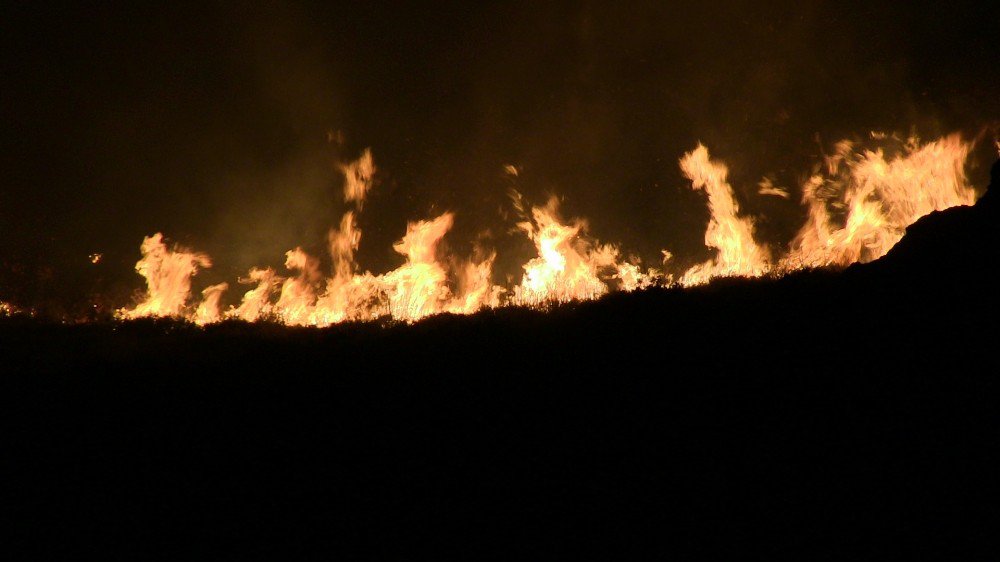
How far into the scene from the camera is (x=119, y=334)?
982 centimetres

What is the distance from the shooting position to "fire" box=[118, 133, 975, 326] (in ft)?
34.7

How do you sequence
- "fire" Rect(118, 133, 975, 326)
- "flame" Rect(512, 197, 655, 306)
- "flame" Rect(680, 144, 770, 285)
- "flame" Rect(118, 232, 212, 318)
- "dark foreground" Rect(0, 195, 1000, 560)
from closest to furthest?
"dark foreground" Rect(0, 195, 1000, 560) < "fire" Rect(118, 133, 975, 326) < "flame" Rect(680, 144, 770, 285) < "flame" Rect(512, 197, 655, 306) < "flame" Rect(118, 232, 212, 318)

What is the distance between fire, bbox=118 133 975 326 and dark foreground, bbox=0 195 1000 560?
2455mm

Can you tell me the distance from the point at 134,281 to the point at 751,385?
1722 cm

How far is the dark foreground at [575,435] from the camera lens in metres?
4.15

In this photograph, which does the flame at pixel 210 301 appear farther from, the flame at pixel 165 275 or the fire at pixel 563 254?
the flame at pixel 165 275

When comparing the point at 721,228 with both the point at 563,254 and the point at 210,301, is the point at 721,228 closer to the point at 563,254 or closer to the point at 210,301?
the point at 563,254

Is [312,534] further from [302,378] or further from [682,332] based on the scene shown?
[682,332]

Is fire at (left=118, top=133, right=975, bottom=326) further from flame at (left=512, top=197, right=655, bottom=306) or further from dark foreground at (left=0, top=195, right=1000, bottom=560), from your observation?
dark foreground at (left=0, top=195, right=1000, bottom=560)

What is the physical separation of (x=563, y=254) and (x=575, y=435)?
814 cm

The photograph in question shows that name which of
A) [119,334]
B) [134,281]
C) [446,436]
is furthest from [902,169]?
[134,281]

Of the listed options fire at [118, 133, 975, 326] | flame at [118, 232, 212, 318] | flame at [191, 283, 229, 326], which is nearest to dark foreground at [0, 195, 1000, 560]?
fire at [118, 133, 975, 326]

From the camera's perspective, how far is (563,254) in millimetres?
13023

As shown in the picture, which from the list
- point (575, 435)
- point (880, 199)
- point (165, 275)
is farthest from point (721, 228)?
point (165, 275)
